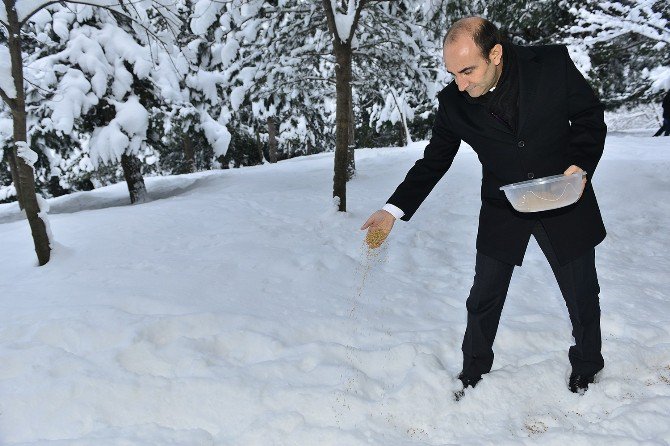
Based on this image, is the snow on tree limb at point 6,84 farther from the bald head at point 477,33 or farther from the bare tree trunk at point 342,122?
the bald head at point 477,33

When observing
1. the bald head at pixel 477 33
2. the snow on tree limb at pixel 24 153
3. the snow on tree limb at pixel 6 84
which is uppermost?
the snow on tree limb at pixel 6 84

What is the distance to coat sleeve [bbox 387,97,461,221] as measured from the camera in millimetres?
2488

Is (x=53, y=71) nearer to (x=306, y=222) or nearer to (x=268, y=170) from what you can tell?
(x=268, y=170)

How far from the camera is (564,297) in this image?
95.7 inches

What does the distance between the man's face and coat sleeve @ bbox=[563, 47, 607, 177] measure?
34cm

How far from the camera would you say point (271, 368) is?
2922 millimetres

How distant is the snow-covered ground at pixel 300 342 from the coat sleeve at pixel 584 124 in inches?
55.7

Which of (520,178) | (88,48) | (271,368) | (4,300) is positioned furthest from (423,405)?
(88,48)

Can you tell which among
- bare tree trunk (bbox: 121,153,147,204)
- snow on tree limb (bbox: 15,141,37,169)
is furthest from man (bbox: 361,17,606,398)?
bare tree trunk (bbox: 121,153,147,204)

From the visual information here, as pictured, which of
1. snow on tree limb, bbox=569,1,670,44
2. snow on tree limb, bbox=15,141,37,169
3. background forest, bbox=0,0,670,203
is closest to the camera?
snow on tree limb, bbox=15,141,37,169

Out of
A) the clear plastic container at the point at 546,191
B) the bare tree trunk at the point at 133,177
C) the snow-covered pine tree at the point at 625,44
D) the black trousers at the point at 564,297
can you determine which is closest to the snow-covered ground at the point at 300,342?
the black trousers at the point at 564,297

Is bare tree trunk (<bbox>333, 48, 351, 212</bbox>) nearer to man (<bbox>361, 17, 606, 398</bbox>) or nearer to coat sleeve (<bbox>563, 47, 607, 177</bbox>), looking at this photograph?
man (<bbox>361, 17, 606, 398</bbox>)

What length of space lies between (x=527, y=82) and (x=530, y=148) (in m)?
0.30

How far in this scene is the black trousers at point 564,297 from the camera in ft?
7.69
